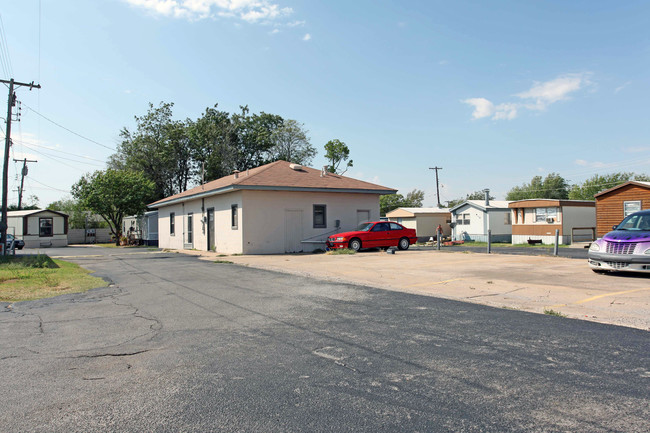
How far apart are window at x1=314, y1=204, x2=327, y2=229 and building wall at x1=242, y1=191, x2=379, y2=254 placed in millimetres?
162

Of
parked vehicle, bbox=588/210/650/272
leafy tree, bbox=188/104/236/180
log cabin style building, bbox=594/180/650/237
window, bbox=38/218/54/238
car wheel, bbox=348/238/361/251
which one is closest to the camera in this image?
parked vehicle, bbox=588/210/650/272

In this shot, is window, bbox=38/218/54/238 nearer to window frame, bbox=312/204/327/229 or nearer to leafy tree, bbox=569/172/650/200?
window frame, bbox=312/204/327/229

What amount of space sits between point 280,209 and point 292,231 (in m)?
1.38

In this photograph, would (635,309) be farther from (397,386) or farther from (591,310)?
(397,386)

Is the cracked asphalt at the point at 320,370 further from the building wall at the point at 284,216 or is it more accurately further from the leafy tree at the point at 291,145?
the leafy tree at the point at 291,145

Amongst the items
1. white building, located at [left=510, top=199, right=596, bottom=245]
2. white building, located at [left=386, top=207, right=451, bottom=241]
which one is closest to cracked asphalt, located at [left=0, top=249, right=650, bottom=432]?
white building, located at [left=510, top=199, right=596, bottom=245]

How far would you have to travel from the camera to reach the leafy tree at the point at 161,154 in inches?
2072

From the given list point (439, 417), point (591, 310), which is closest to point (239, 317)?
point (439, 417)

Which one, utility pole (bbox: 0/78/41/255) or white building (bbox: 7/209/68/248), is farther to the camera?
white building (bbox: 7/209/68/248)

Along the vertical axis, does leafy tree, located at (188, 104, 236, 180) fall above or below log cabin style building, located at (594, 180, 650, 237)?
above

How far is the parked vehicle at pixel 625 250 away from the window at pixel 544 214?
832 inches

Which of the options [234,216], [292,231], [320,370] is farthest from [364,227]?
[320,370]

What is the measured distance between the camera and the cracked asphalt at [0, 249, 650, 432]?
3.31 metres

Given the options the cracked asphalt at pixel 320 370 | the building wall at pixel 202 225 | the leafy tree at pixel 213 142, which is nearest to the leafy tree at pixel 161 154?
the leafy tree at pixel 213 142
